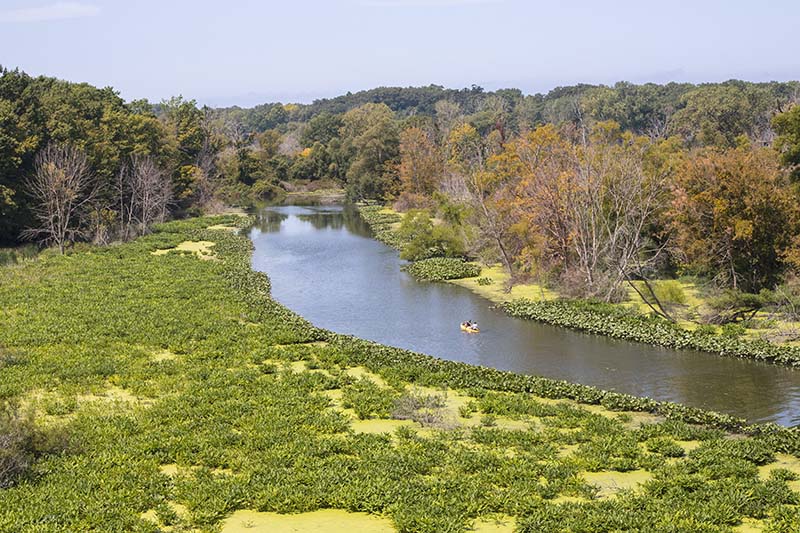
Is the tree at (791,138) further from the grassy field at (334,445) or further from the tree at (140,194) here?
the tree at (140,194)

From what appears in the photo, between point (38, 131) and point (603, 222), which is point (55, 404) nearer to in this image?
point (603, 222)

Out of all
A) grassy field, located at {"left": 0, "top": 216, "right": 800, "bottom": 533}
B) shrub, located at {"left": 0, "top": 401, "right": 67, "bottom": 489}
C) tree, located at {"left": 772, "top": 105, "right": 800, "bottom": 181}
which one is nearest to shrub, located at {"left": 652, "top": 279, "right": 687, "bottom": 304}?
tree, located at {"left": 772, "top": 105, "right": 800, "bottom": 181}

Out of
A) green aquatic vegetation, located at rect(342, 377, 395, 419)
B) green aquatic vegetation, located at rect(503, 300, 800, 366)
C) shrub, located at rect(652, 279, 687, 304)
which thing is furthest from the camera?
shrub, located at rect(652, 279, 687, 304)

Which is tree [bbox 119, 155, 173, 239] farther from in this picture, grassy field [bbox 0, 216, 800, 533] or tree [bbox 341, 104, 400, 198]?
grassy field [bbox 0, 216, 800, 533]

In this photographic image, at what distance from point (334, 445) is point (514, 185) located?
3242 centimetres

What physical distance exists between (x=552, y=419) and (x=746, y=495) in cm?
673

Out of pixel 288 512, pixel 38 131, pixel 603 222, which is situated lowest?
pixel 288 512

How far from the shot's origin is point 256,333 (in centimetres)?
3266

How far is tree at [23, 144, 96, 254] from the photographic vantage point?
5262 cm

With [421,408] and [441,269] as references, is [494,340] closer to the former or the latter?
[421,408]

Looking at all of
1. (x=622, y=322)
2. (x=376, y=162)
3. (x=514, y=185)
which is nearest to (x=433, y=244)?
(x=514, y=185)

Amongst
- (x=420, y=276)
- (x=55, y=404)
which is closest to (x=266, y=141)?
(x=420, y=276)

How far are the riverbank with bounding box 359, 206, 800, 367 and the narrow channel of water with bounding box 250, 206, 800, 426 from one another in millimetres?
555

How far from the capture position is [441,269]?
49.3 meters
